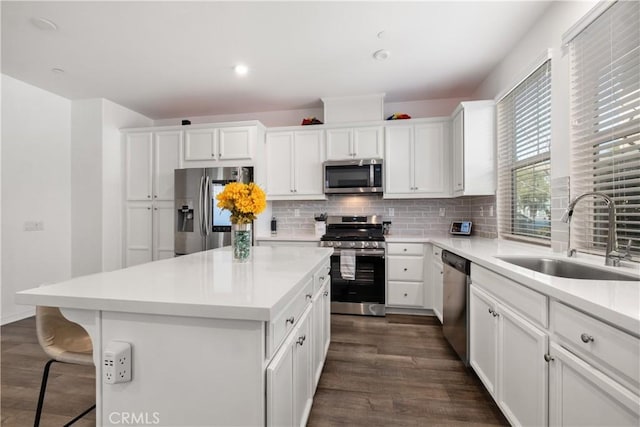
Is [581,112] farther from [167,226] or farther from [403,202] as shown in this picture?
[167,226]

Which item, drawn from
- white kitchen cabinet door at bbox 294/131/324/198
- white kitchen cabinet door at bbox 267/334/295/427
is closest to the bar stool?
white kitchen cabinet door at bbox 267/334/295/427

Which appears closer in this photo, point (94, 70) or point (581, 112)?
point (581, 112)

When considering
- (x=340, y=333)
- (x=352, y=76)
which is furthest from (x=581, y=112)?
(x=340, y=333)

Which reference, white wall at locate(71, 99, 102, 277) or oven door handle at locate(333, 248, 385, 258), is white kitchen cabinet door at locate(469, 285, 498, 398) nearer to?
oven door handle at locate(333, 248, 385, 258)

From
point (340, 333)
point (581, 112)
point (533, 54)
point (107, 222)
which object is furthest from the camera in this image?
point (107, 222)

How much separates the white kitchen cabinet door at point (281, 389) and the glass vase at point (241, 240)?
0.65 m

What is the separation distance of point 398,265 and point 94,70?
3898 millimetres

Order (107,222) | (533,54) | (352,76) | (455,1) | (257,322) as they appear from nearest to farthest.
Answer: (257,322) → (455,1) → (533,54) → (352,76) → (107,222)

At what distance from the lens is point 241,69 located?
2.92m

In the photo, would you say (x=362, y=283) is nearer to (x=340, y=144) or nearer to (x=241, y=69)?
(x=340, y=144)

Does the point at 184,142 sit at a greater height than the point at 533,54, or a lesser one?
lesser

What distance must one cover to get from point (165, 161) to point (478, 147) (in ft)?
12.4

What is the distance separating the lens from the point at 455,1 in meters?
2.00

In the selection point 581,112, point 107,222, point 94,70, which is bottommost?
point 107,222
